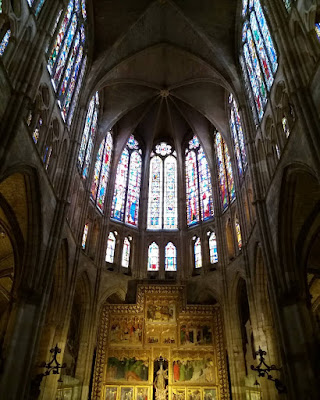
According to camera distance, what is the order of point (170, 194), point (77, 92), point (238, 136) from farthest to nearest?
point (170, 194) → point (238, 136) → point (77, 92)

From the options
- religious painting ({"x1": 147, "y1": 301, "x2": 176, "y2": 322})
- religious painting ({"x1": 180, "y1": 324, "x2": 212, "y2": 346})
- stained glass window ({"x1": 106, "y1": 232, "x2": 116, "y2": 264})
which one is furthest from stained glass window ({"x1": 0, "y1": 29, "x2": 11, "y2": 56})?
religious painting ({"x1": 180, "y1": 324, "x2": 212, "y2": 346})

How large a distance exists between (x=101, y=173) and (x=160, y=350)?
11.2 m

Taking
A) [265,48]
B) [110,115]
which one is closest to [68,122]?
[110,115]

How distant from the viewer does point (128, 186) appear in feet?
78.6

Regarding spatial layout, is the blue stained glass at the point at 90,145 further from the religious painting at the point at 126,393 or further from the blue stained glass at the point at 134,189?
the religious painting at the point at 126,393

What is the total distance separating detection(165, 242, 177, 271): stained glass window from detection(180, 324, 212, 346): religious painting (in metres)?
4.30

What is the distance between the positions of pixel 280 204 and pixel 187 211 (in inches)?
460

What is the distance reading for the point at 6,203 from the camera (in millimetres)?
11828

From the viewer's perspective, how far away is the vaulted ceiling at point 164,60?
18953 mm

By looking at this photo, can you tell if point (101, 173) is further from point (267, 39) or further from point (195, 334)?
point (267, 39)

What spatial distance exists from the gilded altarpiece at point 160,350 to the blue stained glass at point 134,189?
6132 mm

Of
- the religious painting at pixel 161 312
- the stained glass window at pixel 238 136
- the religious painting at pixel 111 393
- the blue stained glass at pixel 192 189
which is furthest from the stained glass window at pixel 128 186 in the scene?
the religious painting at pixel 111 393

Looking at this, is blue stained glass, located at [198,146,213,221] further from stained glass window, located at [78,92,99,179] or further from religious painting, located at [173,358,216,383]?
religious painting, located at [173,358,216,383]


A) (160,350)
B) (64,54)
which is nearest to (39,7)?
(64,54)
